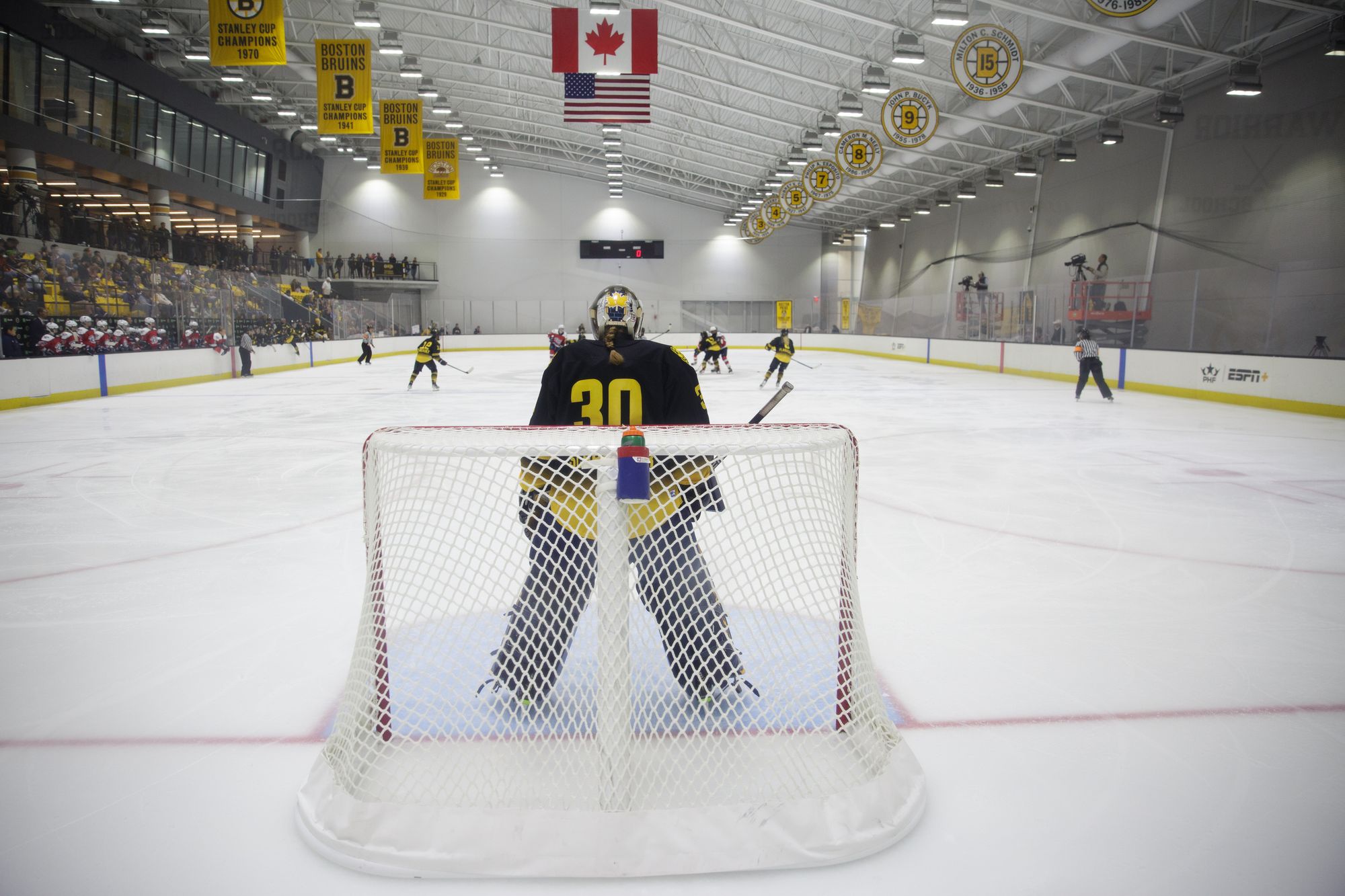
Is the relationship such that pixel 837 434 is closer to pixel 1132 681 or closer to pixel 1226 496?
pixel 1132 681

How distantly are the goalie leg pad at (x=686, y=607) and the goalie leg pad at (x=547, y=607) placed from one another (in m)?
0.19

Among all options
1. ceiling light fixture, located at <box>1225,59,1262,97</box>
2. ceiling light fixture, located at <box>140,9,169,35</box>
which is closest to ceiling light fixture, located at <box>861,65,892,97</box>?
ceiling light fixture, located at <box>1225,59,1262,97</box>

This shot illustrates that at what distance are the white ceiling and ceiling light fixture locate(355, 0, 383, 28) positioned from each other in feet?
11.2

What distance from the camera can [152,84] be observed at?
79.5ft

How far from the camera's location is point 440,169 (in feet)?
68.5

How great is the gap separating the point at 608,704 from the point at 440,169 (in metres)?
21.1

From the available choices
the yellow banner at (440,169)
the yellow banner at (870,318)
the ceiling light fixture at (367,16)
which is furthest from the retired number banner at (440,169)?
the yellow banner at (870,318)

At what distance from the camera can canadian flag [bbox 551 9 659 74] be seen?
10.5 m

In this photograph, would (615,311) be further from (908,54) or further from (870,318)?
(870,318)

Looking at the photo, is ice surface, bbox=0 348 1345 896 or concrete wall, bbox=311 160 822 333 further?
concrete wall, bbox=311 160 822 333

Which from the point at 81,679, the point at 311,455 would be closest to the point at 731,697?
the point at 81,679

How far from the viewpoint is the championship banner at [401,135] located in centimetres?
1683

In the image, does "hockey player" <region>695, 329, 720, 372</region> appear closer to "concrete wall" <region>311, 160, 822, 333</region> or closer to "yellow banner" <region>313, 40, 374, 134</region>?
"yellow banner" <region>313, 40, 374, 134</region>

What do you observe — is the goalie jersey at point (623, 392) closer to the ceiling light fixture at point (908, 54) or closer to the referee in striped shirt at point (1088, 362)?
the referee in striped shirt at point (1088, 362)
